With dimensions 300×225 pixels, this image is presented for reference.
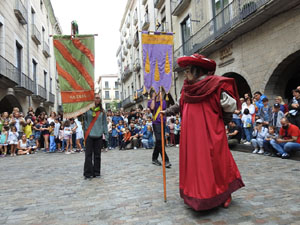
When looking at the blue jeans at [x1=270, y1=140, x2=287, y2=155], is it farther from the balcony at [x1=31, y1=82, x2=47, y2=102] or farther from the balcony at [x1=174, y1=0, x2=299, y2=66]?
the balcony at [x1=31, y1=82, x2=47, y2=102]

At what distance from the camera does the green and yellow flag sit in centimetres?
454

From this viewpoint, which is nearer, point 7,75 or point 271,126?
point 271,126

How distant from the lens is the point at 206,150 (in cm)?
288

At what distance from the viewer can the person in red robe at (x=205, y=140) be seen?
111 inches

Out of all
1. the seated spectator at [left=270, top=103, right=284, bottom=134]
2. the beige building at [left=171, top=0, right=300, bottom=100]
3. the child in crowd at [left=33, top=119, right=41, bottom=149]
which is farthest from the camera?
the child in crowd at [left=33, top=119, right=41, bottom=149]

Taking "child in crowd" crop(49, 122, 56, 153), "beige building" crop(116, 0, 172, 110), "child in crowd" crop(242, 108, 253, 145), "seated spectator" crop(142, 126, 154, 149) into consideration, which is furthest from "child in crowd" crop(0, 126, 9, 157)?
"beige building" crop(116, 0, 172, 110)

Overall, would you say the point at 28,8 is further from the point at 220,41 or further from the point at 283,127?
the point at 283,127

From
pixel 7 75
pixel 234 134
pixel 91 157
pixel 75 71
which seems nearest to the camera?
pixel 75 71

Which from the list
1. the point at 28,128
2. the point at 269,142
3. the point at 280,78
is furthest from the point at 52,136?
the point at 280,78

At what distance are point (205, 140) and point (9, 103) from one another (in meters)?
16.4

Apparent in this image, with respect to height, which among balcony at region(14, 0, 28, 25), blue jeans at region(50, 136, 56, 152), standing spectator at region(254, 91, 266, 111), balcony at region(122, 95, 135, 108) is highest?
balcony at region(14, 0, 28, 25)

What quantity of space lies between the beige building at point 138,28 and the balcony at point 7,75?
29.7ft

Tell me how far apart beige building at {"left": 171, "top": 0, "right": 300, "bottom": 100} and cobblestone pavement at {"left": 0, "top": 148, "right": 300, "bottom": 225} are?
4.89 metres

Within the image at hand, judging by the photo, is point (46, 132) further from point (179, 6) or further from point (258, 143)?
point (179, 6)
